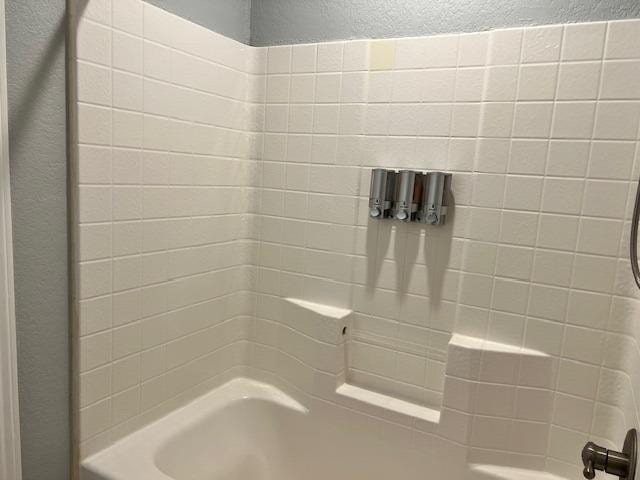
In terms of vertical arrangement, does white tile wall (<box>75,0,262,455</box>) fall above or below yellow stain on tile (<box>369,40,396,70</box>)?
below

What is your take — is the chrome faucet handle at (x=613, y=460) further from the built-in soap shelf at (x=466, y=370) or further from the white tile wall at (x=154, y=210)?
the white tile wall at (x=154, y=210)

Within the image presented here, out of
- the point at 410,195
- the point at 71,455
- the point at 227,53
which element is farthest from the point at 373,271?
the point at 71,455

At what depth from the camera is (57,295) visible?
1244 millimetres

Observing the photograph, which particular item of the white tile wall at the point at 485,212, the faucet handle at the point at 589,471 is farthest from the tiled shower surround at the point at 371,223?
the faucet handle at the point at 589,471

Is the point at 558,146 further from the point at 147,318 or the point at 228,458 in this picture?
the point at 228,458

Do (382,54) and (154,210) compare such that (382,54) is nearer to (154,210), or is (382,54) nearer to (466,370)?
(154,210)

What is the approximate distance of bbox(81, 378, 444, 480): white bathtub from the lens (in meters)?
1.47

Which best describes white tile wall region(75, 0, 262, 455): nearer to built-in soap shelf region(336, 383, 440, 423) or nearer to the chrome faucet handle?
built-in soap shelf region(336, 383, 440, 423)

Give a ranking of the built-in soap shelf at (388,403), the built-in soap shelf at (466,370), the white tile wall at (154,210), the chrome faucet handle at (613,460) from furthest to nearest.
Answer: the built-in soap shelf at (388,403)
the built-in soap shelf at (466,370)
the white tile wall at (154,210)
the chrome faucet handle at (613,460)

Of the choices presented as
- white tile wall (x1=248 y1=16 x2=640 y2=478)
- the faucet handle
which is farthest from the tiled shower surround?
the faucet handle

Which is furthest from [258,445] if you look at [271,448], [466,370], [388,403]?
[466,370]

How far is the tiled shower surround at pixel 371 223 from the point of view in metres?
1.28

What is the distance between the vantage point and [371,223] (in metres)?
1.62

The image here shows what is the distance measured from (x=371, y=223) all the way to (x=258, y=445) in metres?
0.95
